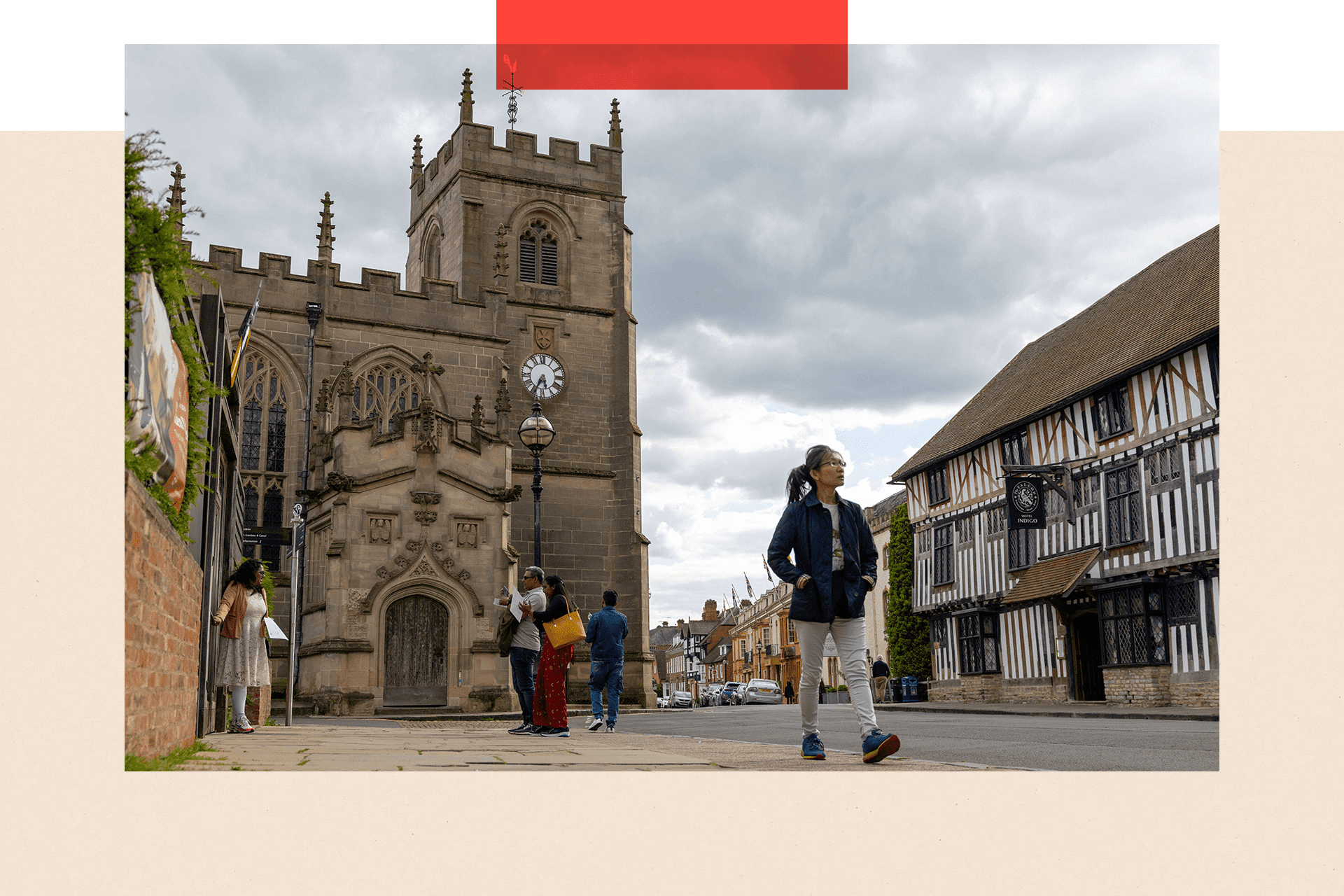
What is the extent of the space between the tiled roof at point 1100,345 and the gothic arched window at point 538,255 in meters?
10.8

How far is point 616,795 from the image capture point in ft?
13.3

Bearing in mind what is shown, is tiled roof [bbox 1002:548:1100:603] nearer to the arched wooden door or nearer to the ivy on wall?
the arched wooden door

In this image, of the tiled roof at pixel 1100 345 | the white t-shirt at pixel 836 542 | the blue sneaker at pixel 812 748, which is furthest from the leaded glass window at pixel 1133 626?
the white t-shirt at pixel 836 542

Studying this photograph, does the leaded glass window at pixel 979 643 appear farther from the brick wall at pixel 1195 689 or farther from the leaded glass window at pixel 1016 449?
the brick wall at pixel 1195 689

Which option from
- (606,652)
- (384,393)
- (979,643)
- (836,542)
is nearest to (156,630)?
(836,542)

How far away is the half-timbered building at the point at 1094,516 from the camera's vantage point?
19125 millimetres

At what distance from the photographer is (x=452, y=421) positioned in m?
20.9

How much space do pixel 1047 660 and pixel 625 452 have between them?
1098 cm

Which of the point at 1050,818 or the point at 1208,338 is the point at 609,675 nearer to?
the point at 1050,818

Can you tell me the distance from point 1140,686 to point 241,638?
53.5 feet

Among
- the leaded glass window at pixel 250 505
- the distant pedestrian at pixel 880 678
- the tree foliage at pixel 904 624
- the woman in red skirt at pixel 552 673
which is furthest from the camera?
the distant pedestrian at pixel 880 678

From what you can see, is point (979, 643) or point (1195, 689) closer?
point (1195, 689)

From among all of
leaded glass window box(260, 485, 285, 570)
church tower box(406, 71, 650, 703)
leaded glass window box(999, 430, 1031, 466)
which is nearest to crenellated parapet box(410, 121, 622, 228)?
church tower box(406, 71, 650, 703)

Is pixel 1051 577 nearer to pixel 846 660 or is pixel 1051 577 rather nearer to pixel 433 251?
pixel 846 660
